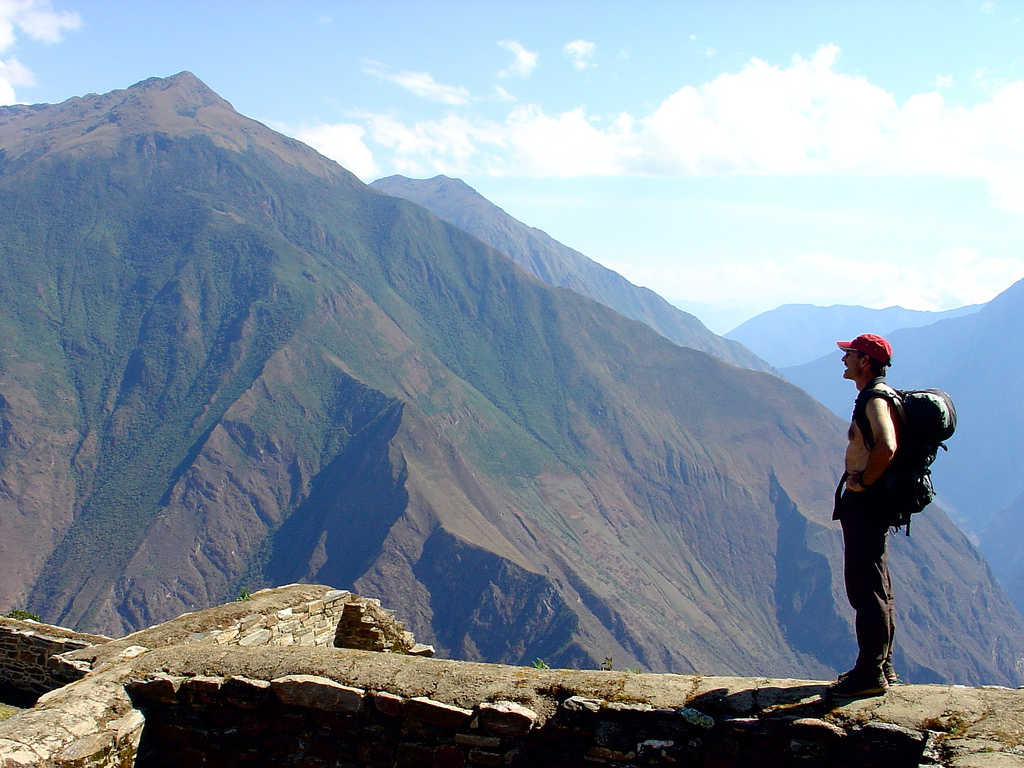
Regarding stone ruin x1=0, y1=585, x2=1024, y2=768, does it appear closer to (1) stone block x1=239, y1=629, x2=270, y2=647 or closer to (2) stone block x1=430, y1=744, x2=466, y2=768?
(2) stone block x1=430, y1=744, x2=466, y2=768

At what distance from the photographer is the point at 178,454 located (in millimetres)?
103500

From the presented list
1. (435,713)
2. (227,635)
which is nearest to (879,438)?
(435,713)

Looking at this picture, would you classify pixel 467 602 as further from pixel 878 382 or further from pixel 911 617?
pixel 878 382

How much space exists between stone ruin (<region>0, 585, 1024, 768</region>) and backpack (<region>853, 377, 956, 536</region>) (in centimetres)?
110

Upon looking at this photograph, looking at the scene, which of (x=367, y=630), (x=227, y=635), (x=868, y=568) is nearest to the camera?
(x=868, y=568)

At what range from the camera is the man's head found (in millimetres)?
4859

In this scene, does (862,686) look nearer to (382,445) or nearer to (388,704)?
(388,704)

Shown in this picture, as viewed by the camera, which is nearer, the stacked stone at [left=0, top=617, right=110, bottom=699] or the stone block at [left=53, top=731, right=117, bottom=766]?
the stone block at [left=53, top=731, right=117, bottom=766]

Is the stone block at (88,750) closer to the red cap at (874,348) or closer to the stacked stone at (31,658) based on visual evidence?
the stacked stone at (31,658)

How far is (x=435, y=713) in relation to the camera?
496 centimetres

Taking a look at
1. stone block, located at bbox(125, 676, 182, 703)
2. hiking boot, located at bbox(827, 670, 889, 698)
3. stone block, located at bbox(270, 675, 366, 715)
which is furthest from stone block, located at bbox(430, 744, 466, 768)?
hiking boot, located at bbox(827, 670, 889, 698)

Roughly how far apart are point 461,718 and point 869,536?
111 inches

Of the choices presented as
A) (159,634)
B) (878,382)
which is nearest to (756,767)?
(878,382)

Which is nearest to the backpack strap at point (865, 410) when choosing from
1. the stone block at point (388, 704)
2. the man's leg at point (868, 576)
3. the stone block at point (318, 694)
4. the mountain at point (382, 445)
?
the man's leg at point (868, 576)
